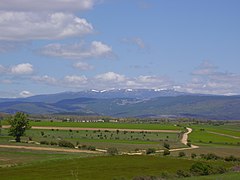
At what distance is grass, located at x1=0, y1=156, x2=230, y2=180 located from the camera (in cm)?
5766

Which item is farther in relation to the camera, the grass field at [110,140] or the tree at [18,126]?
the tree at [18,126]

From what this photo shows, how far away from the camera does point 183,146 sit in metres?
116

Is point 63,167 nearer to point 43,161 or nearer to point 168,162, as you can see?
point 43,161

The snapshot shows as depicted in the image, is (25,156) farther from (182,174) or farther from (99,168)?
(182,174)

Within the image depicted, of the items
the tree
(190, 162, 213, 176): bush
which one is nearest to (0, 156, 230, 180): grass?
(190, 162, 213, 176): bush

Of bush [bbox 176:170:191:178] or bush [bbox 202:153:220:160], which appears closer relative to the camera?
bush [bbox 176:170:191:178]

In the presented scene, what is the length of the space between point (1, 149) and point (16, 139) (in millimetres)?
29133

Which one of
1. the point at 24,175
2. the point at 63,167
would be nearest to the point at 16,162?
the point at 63,167

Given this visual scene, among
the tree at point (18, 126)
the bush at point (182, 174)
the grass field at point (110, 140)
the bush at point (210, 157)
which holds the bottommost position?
the bush at point (182, 174)

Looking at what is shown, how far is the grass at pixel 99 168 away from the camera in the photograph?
57656 millimetres

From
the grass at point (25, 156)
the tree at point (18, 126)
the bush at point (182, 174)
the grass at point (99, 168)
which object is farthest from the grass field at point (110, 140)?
the bush at point (182, 174)

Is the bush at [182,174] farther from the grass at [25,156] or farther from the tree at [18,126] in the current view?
the tree at [18,126]

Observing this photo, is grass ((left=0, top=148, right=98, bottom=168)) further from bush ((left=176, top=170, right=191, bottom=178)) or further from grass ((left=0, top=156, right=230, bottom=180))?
bush ((left=176, top=170, right=191, bottom=178))

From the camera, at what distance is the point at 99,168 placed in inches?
2594
